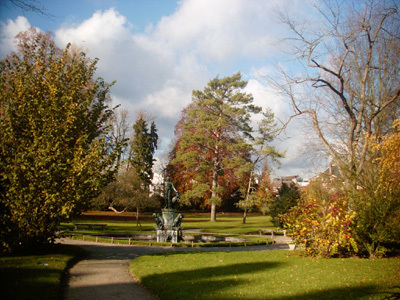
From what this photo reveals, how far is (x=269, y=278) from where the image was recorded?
7.84 meters

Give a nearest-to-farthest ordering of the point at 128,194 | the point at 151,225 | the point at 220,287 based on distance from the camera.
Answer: the point at 220,287 < the point at 128,194 < the point at 151,225

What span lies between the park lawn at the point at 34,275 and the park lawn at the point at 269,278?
6.79 feet

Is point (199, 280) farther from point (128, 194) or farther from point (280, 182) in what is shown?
point (280, 182)

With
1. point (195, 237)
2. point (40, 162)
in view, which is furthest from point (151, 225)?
point (40, 162)

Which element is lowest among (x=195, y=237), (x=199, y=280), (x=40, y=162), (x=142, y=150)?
(x=195, y=237)

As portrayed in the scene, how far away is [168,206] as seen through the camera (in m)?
21.2

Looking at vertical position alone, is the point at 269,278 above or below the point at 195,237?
above

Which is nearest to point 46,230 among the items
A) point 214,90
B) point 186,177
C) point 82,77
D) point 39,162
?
point 39,162

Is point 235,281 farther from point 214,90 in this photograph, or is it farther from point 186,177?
point 186,177

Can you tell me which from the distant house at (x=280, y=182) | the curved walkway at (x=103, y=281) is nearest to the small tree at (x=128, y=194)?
the curved walkway at (x=103, y=281)

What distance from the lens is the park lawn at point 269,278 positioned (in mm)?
6461

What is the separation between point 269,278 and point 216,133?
2879cm

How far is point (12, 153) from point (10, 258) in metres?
3.28

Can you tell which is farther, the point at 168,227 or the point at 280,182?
the point at 280,182
